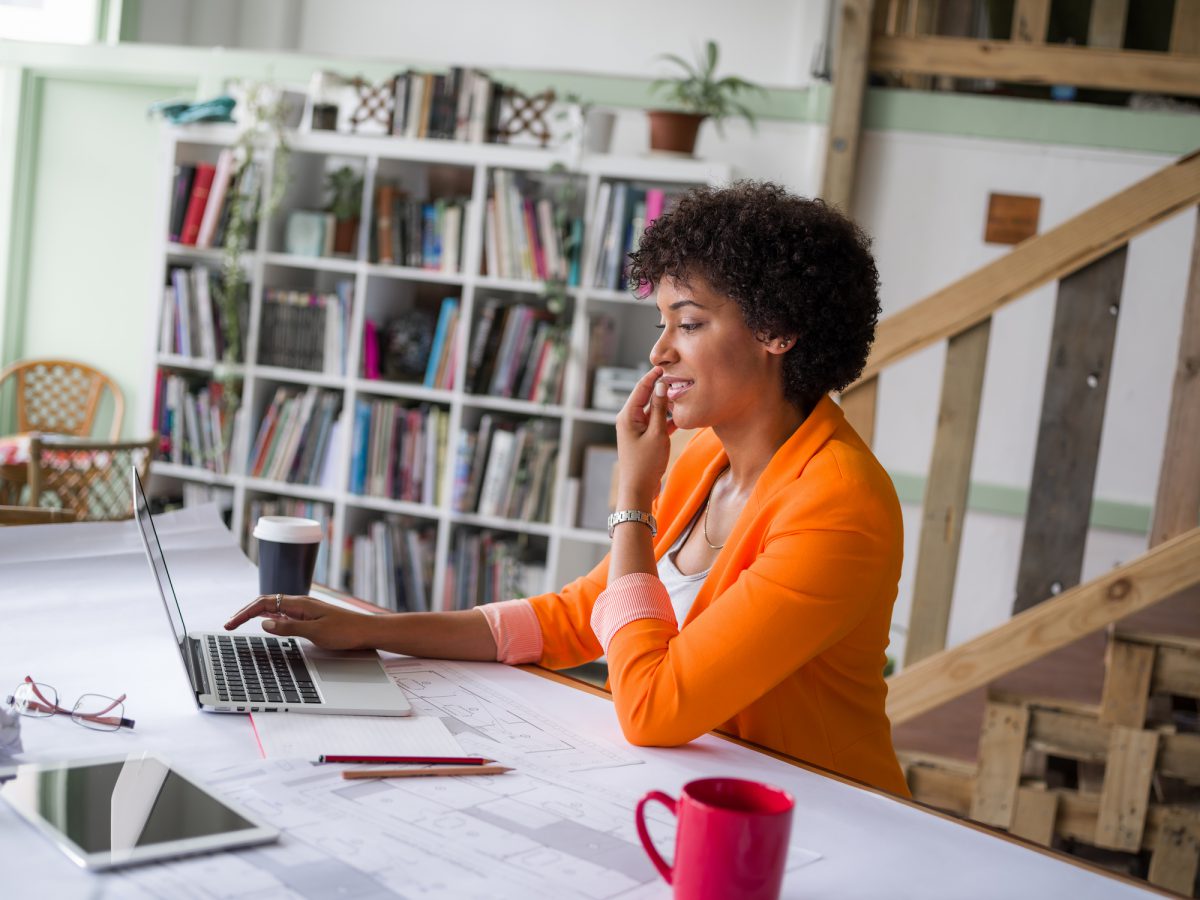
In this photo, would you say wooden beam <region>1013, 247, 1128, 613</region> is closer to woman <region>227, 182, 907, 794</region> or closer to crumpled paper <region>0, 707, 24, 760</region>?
woman <region>227, 182, 907, 794</region>

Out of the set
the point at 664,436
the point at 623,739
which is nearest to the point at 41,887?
the point at 623,739

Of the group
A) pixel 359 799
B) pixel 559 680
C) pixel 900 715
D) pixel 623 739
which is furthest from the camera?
pixel 900 715

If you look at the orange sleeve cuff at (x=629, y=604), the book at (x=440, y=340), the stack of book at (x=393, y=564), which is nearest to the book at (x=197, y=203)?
the book at (x=440, y=340)

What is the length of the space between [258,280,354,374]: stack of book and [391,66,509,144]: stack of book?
640 mm

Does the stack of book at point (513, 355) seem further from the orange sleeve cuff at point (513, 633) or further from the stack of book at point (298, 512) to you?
the orange sleeve cuff at point (513, 633)

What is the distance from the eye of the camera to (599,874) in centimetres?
90

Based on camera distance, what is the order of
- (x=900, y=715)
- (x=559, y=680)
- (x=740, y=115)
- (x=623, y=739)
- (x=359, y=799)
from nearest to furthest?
1. (x=359, y=799)
2. (x=623, y=739)
3. (x=559, y=680)
4. (x=900, y=715)
5. (x=740, y=115)

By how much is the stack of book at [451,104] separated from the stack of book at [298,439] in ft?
3.35

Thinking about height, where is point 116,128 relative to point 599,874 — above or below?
above

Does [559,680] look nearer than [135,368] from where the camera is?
Yes

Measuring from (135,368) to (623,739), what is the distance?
440 centimetres

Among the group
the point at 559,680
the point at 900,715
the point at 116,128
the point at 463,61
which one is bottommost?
the point at 900,715

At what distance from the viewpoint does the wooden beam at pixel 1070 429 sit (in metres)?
2.41

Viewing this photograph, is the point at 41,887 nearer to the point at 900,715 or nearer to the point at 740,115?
the point at 900,715
